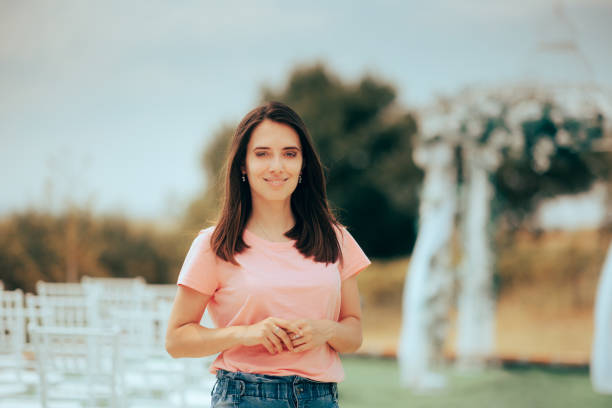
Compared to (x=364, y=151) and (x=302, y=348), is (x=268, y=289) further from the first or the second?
(x=364, y=151)

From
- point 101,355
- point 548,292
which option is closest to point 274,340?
point 101,355

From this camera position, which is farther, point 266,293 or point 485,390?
point 485,390

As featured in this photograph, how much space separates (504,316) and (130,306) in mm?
6696

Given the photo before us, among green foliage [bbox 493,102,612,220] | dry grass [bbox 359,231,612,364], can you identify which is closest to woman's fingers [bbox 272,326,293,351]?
green foliage [bbox 493,102,612,220]

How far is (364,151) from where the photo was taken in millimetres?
11219

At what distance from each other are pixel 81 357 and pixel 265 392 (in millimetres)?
1503

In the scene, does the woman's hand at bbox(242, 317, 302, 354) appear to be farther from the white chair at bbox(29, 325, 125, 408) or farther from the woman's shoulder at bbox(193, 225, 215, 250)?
the white chair at bbox(29, 325, 125, 408)

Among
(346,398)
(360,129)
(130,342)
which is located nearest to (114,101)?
(360,129)

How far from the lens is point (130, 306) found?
4562 millimetres

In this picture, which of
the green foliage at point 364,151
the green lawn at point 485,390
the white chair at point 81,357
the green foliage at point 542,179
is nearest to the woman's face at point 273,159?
the white chair at point 81,357

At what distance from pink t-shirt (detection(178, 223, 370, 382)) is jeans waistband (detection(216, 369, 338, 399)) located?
1 centimetres

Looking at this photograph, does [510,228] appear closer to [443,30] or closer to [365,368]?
[443,30]

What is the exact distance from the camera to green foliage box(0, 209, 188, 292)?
8.09 meters

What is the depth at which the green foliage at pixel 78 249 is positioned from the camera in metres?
8.09
